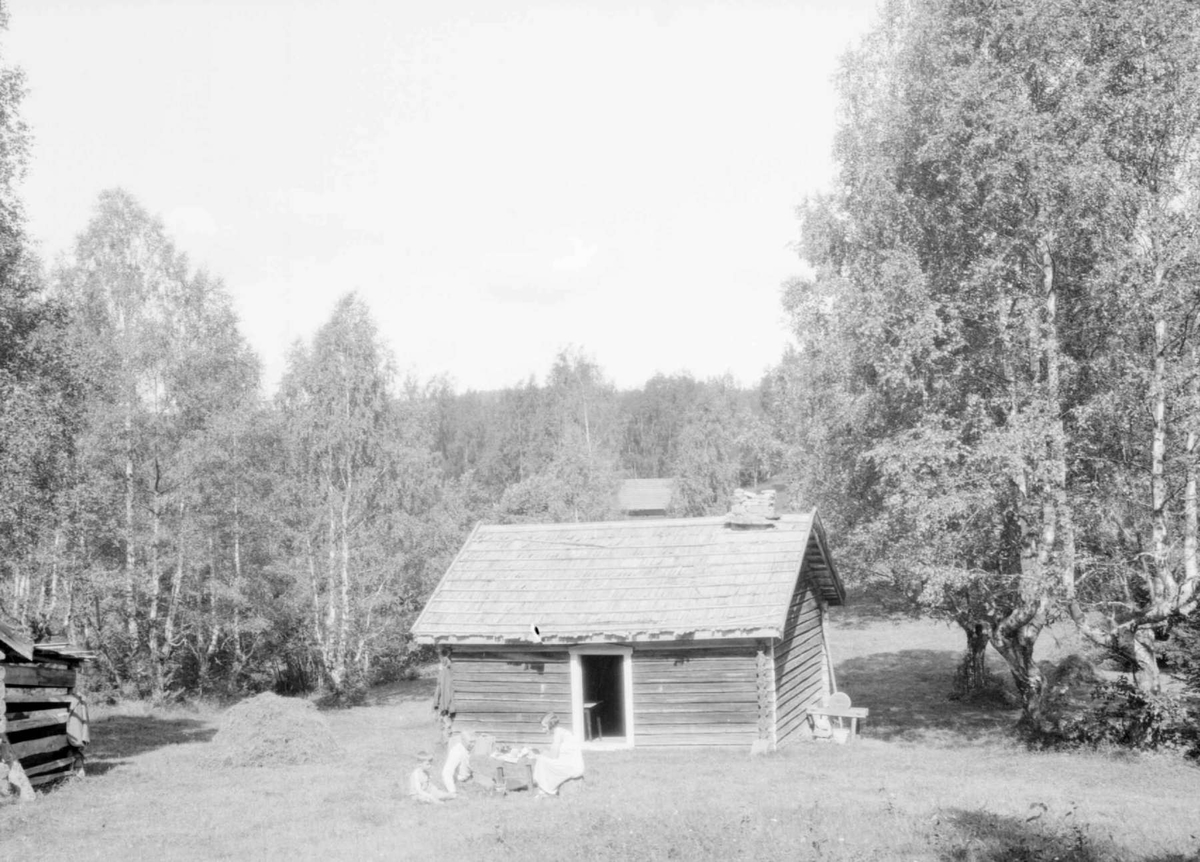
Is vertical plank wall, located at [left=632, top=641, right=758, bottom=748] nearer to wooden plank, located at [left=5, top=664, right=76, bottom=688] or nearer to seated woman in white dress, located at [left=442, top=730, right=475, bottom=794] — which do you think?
seated woman in white dress, located at [left=442, top=730, right=475, bottom=794]

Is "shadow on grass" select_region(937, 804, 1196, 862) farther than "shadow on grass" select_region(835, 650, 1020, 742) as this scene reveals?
No

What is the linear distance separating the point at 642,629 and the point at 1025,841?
362 inches

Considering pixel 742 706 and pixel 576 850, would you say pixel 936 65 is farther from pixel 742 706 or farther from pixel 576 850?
pixel 576 850

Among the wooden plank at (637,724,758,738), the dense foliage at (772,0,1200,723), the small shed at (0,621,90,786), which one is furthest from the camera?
the wooden plank at (637,724,758,738)

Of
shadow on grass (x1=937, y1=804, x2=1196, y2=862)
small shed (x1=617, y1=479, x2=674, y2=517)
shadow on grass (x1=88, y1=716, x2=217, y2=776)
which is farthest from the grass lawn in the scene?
small shed (x1=617, y1=479, x2=674, y2=517)

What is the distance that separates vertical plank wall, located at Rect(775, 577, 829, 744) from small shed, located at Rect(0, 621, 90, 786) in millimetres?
13775

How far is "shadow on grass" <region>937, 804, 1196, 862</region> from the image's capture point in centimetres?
1078

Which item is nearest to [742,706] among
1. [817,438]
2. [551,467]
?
[817,438]

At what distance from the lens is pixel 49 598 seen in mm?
33719

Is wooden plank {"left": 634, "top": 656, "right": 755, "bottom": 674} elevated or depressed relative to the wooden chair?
elevated

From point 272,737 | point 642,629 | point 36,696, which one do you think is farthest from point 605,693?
point 36,696

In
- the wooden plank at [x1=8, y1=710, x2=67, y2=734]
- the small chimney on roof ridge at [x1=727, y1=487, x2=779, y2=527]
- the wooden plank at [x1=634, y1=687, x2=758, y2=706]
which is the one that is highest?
the small chimney on roof ridge at [x1=727, y1=487, x2=779, y2=527]

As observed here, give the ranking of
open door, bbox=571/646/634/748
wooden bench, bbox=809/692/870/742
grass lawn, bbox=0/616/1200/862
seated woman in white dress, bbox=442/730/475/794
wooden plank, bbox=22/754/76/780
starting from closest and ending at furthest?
grass lawn, bbox=0/616/1200/862 → seated woman in white dress, bbox=442/730/475/794 → wooden plank, bbox=22/754/76/780 → open door, bbox=571/646/634/748 → wooden bench, bbox=809/692/870/742

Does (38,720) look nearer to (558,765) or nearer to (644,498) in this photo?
(558,765)
